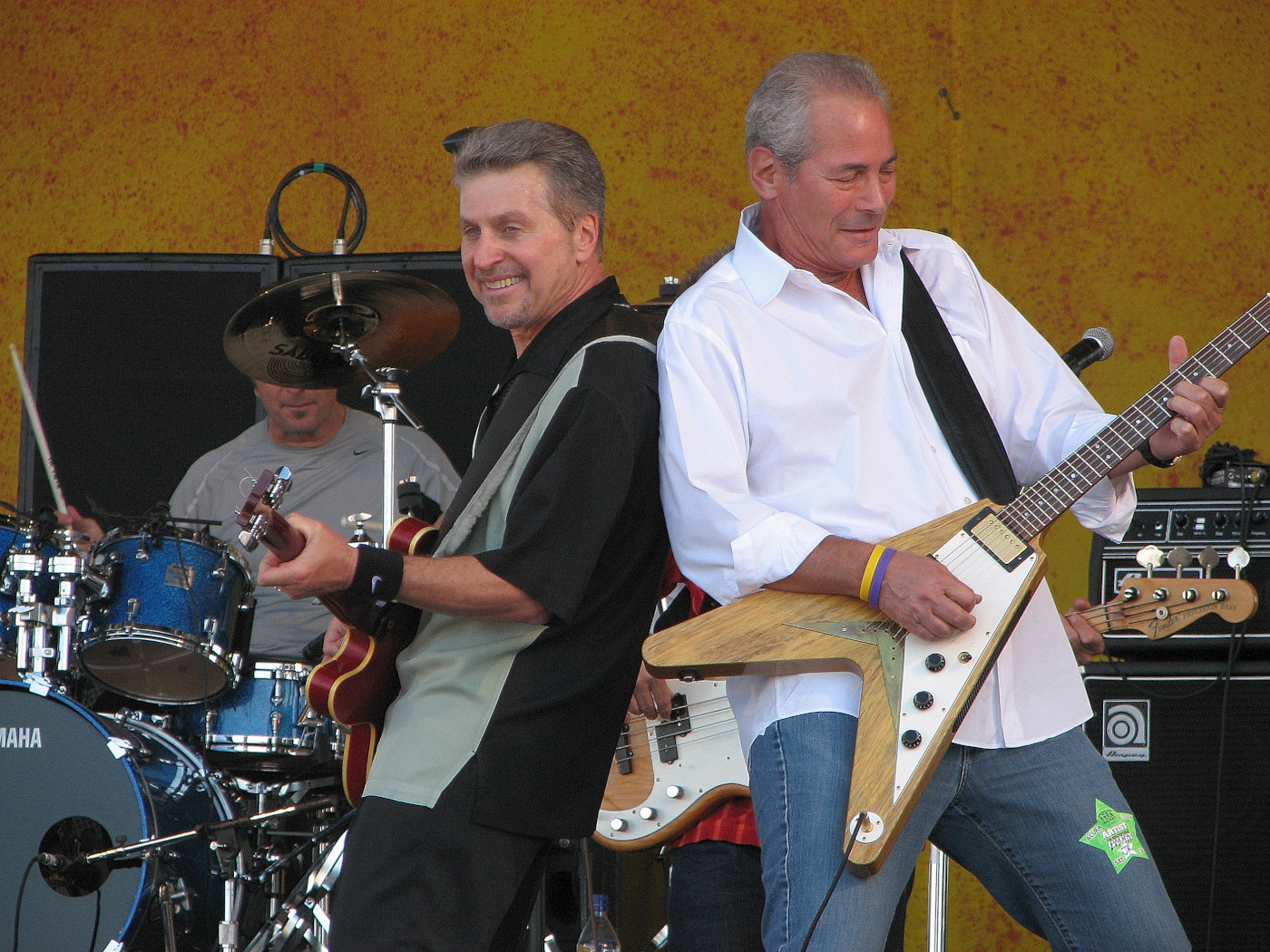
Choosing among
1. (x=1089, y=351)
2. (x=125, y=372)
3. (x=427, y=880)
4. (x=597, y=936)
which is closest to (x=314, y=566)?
(x=427, y=880)

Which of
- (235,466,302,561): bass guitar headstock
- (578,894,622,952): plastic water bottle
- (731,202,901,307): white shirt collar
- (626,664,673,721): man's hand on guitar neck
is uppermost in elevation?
(731,202,901,307): white shirt collar

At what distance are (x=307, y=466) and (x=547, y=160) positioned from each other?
8.12 feet

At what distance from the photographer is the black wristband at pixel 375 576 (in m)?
1.97

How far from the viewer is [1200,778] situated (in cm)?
328

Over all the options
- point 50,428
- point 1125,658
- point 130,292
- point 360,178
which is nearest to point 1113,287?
point 1125,658

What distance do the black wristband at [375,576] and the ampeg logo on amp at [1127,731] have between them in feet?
6.80

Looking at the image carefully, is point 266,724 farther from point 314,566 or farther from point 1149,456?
point 1149,456

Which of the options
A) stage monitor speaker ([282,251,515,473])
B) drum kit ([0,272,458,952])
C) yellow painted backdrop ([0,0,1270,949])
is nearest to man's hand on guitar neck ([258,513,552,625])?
drum kit ([0,272,458,952])

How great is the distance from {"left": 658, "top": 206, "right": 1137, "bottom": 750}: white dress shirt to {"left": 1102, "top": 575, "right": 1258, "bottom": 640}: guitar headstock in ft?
3.49

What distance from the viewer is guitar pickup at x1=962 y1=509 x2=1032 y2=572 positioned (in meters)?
1.90

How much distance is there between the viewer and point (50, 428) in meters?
4.89

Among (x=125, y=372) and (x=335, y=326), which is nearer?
(x=335, y=326)

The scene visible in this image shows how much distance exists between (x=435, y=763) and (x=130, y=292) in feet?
11.1

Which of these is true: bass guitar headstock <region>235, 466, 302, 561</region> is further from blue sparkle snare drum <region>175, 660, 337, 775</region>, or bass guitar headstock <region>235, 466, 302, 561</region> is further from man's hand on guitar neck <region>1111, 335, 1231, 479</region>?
blue sparkle snare drum <region>175, 660, 337, 775</region>
